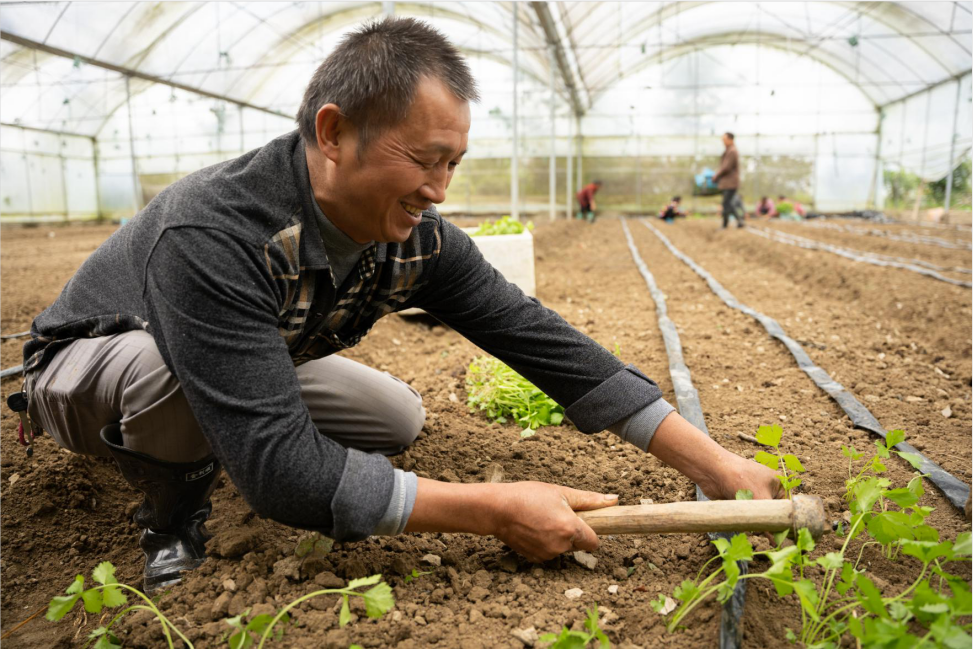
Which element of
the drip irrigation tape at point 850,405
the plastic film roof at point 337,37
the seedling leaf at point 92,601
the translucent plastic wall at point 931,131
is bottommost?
the drip irrigation tape at point 850,405

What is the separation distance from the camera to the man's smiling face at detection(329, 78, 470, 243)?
1.29m

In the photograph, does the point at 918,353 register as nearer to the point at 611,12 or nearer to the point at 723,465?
the point at 723,465

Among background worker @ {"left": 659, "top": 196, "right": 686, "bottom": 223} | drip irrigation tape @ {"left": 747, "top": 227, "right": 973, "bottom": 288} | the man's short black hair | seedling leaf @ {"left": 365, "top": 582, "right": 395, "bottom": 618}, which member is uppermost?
the man's short black hair

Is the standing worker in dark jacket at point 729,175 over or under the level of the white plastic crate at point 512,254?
over

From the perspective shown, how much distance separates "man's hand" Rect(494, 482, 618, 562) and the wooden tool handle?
6cm

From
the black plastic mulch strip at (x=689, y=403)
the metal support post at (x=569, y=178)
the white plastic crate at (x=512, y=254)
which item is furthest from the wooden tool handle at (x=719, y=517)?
the metal support post at (x=569, y=178)

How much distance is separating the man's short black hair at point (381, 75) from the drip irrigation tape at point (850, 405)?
135 centimetres

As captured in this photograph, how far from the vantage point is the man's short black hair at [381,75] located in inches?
49.9

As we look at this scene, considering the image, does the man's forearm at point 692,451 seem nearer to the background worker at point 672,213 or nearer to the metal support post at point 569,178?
the metal support post at point 569,178

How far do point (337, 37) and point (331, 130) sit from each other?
9.53m

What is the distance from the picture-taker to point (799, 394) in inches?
109

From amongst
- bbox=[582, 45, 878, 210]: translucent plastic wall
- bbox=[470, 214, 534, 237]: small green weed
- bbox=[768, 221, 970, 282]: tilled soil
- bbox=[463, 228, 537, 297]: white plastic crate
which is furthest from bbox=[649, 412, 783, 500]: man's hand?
bbox=[582, 45, 878, 210]: translucent plastic wall

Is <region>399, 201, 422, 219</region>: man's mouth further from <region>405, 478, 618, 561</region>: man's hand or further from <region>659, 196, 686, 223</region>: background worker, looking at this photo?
<region>659, 196, 686, 223</region>: background worker

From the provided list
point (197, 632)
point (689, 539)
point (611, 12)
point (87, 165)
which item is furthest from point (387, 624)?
point (87, 165)
